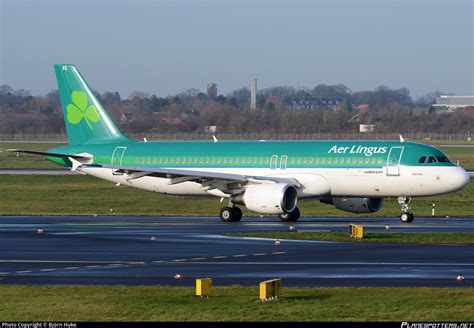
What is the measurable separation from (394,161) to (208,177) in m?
8.73

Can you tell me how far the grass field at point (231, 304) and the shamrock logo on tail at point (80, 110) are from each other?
3261cm

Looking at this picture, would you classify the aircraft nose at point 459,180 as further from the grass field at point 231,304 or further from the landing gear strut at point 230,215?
the grass field at point 231,304

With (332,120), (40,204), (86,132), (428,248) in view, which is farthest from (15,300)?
(332,120)

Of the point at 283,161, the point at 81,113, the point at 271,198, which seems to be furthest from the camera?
the point at 81,113

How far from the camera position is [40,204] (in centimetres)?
6569

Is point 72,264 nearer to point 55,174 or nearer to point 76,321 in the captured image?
point 76,321

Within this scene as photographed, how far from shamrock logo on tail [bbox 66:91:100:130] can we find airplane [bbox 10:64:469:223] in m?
0.05

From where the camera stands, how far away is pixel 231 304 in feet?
79.6

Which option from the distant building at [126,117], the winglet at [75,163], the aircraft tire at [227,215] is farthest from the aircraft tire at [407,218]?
the distant building at [126,117]

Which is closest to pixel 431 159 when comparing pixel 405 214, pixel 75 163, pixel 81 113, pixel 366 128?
pixel 405 214

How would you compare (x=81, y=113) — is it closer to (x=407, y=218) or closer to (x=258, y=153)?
(x=258, y=153)

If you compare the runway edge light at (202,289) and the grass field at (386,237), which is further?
the grass field at (386,237)

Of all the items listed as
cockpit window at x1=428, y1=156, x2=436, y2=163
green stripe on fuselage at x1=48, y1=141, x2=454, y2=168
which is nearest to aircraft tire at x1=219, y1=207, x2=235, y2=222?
green stripe on fuselage at x1=48, y1=141, x2=454, y2=168

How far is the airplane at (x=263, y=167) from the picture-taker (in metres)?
51.2
